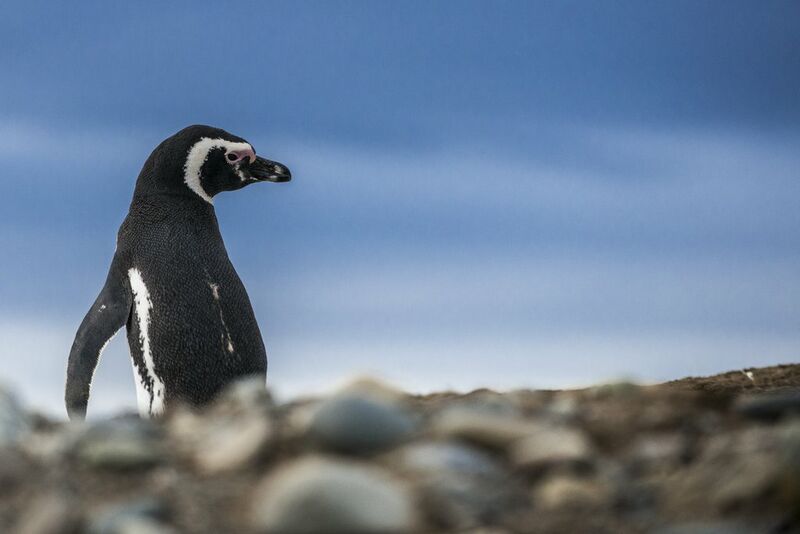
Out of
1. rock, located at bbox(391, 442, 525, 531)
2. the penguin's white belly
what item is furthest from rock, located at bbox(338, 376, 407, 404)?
the penguin's white belly

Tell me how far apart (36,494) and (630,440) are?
5.23 ft

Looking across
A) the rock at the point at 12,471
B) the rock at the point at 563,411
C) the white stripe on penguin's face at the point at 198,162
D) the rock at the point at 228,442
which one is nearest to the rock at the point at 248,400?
the rock at the point at 228,442

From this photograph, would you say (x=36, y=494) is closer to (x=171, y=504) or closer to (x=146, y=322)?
(x=171, y=504)

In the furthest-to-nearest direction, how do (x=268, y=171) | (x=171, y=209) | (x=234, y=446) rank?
(x=268, y=171)
(x=171, y=209)
(x=234, y=446)

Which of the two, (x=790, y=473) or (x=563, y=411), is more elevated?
(x=563, y=411)

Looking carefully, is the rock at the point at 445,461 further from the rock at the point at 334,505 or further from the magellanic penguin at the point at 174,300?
the magellanic penguin at the point at 174,300

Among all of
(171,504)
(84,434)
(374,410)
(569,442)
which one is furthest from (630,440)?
→ (84,434)

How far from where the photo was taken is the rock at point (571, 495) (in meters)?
2.16

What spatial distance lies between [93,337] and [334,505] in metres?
4.73

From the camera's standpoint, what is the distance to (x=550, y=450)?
2318mm

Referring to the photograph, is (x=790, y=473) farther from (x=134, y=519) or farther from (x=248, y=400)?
(x=248, y=400)

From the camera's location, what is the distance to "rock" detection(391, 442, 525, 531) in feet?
6.80

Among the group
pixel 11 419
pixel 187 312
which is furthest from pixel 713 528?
pixel 187 312

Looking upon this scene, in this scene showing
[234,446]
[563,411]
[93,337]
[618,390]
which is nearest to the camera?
[234,446]
